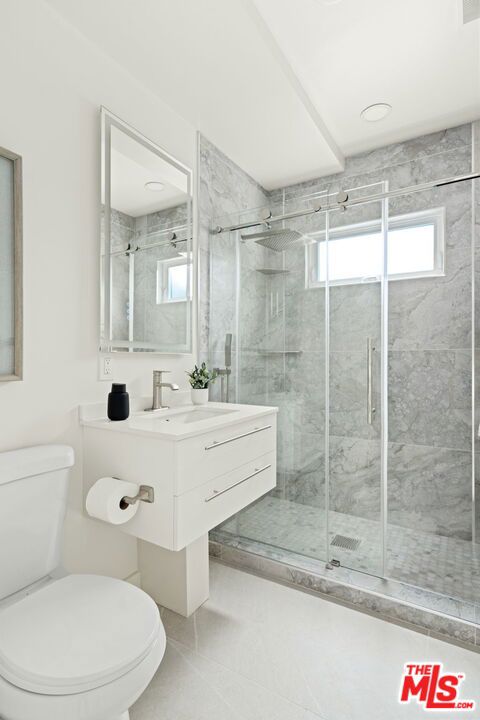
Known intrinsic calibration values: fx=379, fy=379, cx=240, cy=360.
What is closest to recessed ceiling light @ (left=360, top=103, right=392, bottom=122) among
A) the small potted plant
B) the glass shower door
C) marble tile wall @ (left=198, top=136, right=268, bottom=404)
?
the glass shower door

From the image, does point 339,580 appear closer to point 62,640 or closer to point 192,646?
point 192,646

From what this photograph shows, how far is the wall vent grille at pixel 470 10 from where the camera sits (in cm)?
151

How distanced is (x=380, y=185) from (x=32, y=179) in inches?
66.5

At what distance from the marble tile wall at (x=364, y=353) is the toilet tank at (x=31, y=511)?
49.2 inches

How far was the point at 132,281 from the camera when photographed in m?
1.77

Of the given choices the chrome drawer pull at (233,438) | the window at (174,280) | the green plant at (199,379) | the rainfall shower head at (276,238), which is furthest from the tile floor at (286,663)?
the rainfall shower head at (276,238)

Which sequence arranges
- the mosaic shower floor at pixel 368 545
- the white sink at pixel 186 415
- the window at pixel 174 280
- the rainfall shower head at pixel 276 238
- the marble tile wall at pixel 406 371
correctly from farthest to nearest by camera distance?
the rainfall shower head at pixel 276 238 → the marble tile wall at pixel 406 371 → the window at pixel 174 280 → the mosaic shower floor at pixel 368 545 → the white sink at pixel 186 415

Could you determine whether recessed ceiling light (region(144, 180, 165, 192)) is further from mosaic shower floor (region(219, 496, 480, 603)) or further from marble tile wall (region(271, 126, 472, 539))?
mosaic shower floor (region(219, 496, 480, 603))

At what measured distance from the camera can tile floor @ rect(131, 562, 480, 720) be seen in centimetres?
124

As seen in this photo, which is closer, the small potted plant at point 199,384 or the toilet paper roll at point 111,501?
the toilet paper roll at point 111,501

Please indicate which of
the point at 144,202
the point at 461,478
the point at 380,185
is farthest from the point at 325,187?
the point at 461,478

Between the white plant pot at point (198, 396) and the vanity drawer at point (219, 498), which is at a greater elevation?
the white plant pot at point (198, 396)

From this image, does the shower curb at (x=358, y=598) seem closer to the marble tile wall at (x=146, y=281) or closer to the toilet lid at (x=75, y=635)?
the toilet lid at (x=75, y=635)

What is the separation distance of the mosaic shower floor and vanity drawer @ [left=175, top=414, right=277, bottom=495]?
1.69 ft
